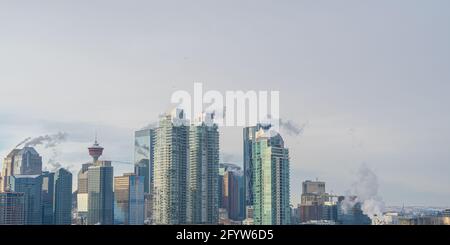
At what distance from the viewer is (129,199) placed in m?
2.55

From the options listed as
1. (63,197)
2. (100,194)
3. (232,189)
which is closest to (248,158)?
(232,189)

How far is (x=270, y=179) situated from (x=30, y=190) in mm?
985

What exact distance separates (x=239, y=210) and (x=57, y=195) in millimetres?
682

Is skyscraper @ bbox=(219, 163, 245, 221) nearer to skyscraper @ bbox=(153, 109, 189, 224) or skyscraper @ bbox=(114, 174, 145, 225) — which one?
skyscraper @ bbox=(153, 109, 189, 224)

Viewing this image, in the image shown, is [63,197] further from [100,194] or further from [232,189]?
[232,189]

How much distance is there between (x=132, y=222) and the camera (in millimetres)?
2436

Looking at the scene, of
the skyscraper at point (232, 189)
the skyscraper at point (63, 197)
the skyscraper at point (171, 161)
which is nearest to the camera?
the skyscraper at point (63, 197)

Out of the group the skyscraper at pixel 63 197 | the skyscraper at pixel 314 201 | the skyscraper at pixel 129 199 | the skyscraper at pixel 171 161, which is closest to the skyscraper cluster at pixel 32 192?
the skyscraper at pixel 63 197

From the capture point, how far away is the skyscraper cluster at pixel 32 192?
8.11 feet

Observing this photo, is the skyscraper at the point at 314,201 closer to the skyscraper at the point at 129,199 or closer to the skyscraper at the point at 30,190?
the skyscraper at the point at 129,199

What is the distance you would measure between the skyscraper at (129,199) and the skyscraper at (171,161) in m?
0.06

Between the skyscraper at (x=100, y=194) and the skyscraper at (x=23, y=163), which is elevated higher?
the skyscraper at (x=23, y=163)
